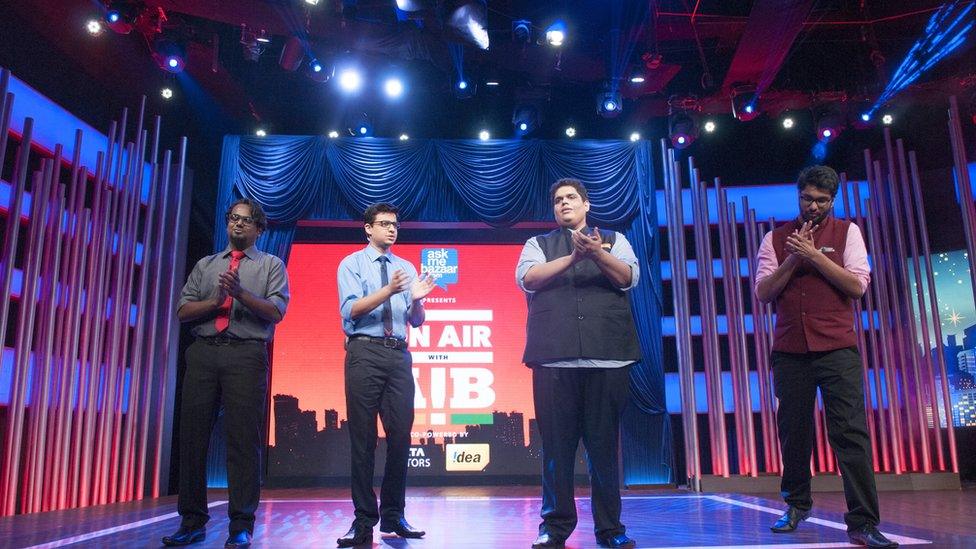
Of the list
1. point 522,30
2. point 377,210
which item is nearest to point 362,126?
point 522,30

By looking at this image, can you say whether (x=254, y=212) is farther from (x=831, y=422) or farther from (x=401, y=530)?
(x=831, y=422)

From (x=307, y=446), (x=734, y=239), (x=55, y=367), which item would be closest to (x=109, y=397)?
(x=55, y=367)

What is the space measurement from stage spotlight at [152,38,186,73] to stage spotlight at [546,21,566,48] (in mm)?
3007

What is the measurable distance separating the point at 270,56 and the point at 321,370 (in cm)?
307

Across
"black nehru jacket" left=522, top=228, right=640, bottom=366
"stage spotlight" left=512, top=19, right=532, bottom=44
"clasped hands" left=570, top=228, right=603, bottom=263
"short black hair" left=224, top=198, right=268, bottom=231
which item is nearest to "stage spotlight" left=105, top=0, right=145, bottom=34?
"stage spotlight" left=512, top=19, right=532, bottom=44

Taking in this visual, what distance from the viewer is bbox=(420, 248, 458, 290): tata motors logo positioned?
725cm

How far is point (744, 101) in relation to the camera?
21.8ft

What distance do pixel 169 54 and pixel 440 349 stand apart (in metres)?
3.56

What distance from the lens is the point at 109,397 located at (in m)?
5.79

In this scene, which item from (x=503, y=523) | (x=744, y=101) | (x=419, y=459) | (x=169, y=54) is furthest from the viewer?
(x=419, y=459)

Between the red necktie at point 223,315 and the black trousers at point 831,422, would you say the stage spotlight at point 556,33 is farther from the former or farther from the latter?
the red necktie at point 223,315

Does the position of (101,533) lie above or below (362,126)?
below

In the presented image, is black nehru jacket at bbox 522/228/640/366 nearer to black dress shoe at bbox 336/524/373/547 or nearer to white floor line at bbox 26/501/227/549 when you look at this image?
black dress shoe at bbox 336/524/373/547

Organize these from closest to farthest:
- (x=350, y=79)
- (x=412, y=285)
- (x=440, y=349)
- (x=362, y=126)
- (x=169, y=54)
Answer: (x=412, y=285), (x=169, y=54), (x=350, y=79), (x=440, y=349), (x=362, y=126)
